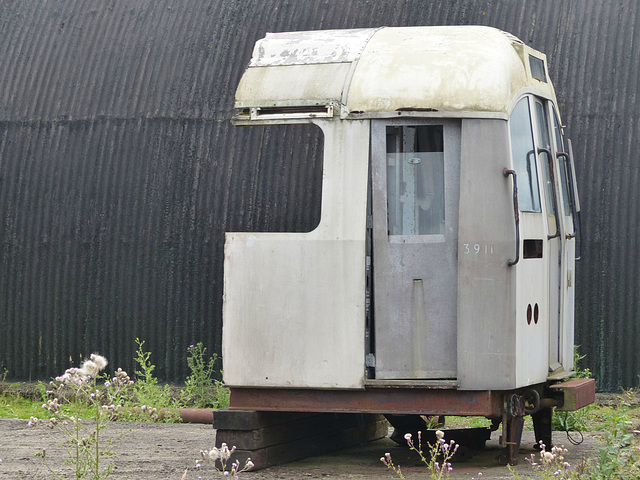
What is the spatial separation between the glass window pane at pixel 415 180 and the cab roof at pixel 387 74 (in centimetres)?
21

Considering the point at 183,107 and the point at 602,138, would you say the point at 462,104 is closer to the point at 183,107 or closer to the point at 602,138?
the point at 602,138

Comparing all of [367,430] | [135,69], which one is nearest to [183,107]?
[135,69]

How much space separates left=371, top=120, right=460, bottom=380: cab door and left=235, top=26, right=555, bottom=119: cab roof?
0.61 ft

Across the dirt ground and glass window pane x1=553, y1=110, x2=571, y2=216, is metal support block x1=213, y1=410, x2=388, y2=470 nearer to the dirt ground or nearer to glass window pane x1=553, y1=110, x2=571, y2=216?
the dirt ground

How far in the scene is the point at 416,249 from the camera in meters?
7.22

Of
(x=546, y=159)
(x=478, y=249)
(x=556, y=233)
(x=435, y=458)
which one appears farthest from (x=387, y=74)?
(x=435, y=458)

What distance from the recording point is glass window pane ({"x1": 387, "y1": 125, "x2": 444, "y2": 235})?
7262mm

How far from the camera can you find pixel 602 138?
11.0m

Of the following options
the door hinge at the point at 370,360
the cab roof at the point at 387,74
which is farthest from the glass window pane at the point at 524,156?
the door hinge at the point at 370,360

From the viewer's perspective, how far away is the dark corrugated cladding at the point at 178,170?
10914 mm

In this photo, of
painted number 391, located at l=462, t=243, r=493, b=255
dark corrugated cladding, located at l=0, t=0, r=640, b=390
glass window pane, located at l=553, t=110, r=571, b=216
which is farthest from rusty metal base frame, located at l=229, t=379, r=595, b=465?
dark corrugated cladding, located at l=0, t=0, r=640, b=390

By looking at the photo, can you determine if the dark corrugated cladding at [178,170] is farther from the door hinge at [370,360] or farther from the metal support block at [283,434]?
the door hinge at [370,360]

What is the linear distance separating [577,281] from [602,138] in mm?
1494

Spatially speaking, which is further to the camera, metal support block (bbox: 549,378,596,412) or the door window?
the door window
